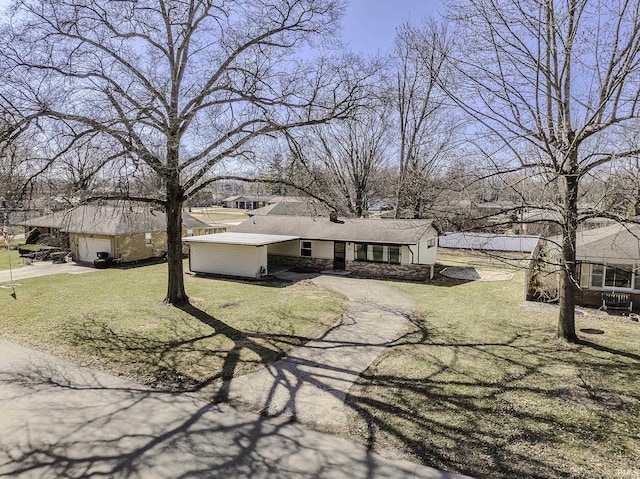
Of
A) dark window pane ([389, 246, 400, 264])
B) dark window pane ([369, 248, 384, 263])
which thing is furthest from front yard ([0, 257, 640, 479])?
dark window pane ([369, 248, 384, 263])

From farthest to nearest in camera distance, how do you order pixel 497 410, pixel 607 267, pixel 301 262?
pixel 301 262 → pixel 607 267 → pixel 497 410

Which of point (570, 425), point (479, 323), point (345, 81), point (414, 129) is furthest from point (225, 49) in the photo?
point (414, 129)

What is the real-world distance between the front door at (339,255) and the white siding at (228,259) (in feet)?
13.8

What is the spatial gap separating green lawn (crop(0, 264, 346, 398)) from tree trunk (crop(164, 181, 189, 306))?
709 mm

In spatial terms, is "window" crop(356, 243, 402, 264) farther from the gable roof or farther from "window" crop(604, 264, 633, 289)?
"window" crop(604, 264, 633, 289)

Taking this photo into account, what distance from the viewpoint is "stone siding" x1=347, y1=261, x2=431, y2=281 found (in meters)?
22.3

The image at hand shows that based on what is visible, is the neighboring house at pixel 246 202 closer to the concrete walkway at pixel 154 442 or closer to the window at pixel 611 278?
the window at pixel 611 278

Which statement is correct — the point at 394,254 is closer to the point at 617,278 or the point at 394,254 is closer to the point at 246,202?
the point at 617,278

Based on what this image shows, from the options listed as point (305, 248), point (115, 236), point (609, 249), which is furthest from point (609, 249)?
point (115, 236)

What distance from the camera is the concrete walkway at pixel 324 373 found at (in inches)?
316

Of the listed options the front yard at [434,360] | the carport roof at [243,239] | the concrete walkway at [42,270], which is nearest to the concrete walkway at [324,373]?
the front yard at [434,360]

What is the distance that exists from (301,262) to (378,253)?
4.86m

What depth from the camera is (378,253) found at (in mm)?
23453

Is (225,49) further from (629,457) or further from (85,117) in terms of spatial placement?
(629,457)
